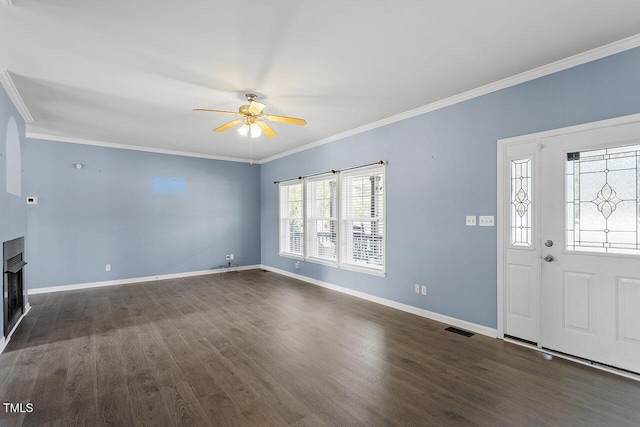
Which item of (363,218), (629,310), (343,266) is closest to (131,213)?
(343,266)

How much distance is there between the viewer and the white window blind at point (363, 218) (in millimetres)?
4848

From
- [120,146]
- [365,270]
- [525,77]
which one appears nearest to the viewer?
[525,77]

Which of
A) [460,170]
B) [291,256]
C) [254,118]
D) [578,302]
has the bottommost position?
[291,256]

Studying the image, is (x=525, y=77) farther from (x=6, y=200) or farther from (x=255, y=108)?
(x=6, y=200)

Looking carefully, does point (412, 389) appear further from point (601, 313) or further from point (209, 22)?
point (209, 22)

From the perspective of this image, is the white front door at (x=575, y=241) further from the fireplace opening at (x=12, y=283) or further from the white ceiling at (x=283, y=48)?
the fireplace opening at (x=12, y=283)

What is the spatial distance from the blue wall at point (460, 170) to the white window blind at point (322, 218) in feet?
3.07

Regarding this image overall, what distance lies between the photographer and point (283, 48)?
2633 mm

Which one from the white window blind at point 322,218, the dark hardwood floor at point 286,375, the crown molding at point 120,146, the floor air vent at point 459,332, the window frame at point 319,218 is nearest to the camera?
the dark hardwood floor at point 286,375

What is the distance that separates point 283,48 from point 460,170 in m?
2.48

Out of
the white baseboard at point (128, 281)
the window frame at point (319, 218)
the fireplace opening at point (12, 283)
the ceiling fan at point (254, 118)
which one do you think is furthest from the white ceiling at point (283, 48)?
the white baseboard at point (128, 281)

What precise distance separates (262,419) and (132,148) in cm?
609

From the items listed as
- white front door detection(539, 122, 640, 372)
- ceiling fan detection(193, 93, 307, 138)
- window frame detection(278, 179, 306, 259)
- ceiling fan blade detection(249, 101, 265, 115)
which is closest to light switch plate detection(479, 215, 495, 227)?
white front door detection(539, 122, 640, 372)

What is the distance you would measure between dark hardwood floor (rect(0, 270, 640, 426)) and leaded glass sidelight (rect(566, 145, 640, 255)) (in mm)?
1126
